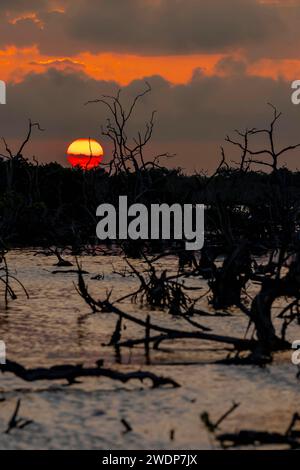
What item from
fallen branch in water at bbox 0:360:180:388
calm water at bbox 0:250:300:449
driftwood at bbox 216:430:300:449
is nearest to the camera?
driftwood at bbox 216:430:300:449

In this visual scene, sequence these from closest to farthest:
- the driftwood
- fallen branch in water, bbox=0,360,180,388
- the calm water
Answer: the driftwood
the calm water
fallen branch in water, bbox=0,360,180,388

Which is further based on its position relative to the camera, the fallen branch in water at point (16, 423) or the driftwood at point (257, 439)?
the fallen branch in water at point (16, 423)

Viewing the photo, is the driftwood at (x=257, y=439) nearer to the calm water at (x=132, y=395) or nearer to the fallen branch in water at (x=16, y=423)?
the calm water at (x=132, y=395)

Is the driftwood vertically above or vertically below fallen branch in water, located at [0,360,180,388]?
below

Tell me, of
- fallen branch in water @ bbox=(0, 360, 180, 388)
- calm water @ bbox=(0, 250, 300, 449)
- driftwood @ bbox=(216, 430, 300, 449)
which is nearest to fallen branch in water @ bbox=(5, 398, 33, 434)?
calm water @ bbox=(0, 250, 300, 449)

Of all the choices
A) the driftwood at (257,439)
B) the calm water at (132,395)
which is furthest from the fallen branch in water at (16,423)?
the driftwood at (257,439)

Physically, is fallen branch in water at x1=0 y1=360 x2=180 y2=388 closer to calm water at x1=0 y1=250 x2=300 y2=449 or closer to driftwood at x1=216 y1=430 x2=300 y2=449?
calm water at x1=0 y1=250 x2=300 y2=449

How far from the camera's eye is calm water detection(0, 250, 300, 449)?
6.89 meters

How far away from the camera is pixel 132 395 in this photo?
8008mm

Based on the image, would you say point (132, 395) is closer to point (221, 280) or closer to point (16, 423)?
point (16, 423)

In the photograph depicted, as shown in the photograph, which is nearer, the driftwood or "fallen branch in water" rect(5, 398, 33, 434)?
the driftwood

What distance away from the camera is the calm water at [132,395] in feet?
22.6

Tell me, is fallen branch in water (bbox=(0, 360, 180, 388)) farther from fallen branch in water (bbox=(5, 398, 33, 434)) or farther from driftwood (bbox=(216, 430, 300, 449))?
driftwood (bbox=(216, 430, 300, 449))
